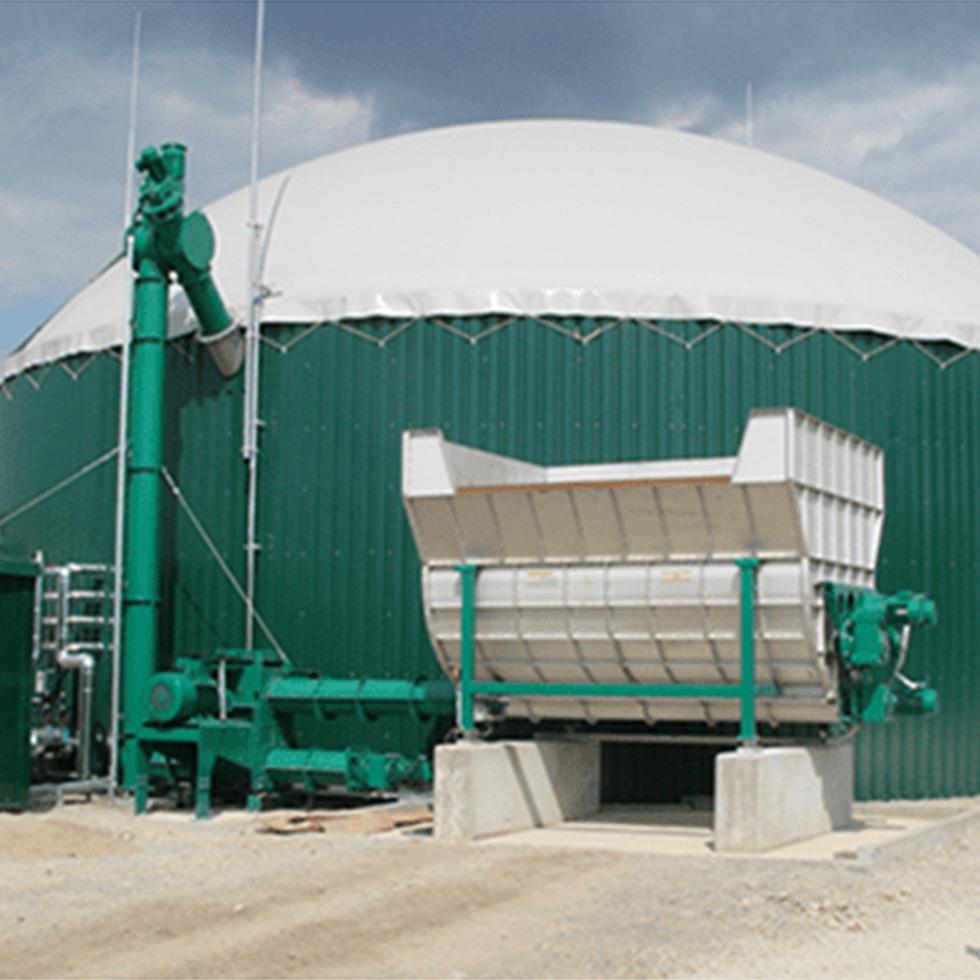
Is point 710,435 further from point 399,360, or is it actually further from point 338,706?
point 338,706

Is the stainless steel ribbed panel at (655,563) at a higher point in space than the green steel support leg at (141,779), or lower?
higher

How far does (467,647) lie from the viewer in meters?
18.9

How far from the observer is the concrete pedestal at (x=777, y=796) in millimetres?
16812

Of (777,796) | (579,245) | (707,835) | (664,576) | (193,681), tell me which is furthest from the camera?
(579,245)

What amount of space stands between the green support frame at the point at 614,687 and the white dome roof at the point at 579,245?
6051mm

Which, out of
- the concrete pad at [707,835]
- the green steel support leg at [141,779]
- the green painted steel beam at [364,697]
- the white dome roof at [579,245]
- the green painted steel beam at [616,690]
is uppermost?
the white dome roof at [579,245]

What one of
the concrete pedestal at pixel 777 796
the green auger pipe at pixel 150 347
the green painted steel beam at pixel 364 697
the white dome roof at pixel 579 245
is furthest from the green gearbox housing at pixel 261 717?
the white dome roof at pixel 579 245

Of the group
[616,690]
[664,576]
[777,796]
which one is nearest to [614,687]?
[616,690]

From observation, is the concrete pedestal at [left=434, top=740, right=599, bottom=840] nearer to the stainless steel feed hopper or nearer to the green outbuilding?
the stainless steel feed hopper

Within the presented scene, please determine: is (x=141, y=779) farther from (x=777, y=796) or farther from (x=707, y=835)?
(x=777, y=796)

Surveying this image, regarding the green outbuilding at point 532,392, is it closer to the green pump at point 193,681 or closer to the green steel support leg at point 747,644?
the green pump at point 193,681

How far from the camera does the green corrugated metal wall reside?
75.5 feet

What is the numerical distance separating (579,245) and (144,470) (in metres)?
7.17

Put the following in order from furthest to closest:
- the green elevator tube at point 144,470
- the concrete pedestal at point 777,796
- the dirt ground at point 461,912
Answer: the green elevator tube at point 144,470, the concrete pedestal at point 777,796, the dirt ground at point 461,912
